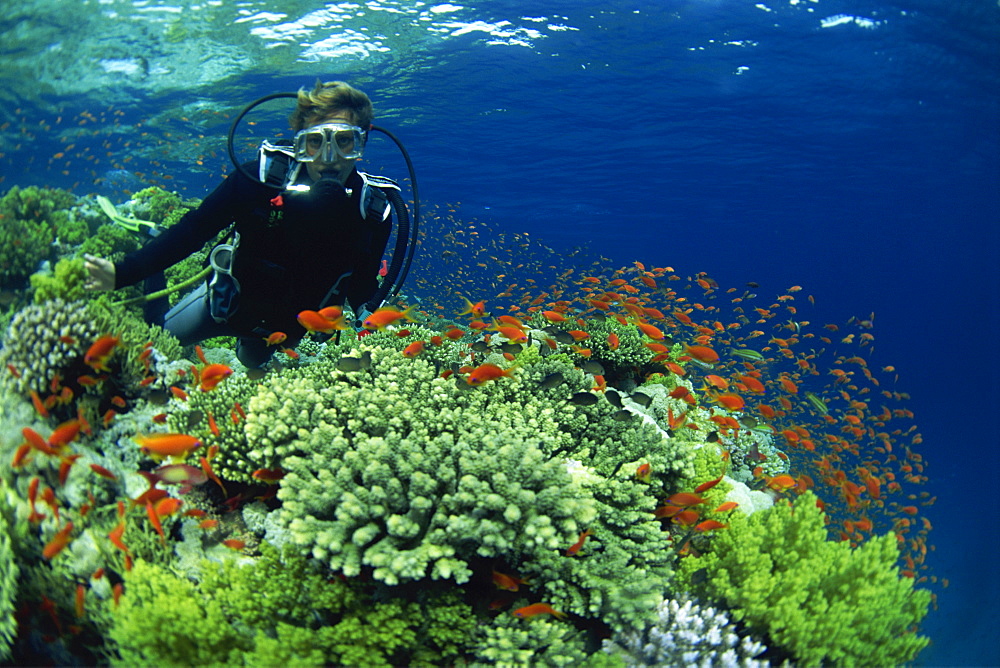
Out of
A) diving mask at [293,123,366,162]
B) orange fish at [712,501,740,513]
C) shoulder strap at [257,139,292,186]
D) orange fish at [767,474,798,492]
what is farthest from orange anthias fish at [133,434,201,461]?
orange fish at [767,474,798,492]

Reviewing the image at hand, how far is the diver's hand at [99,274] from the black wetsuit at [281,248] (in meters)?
0.07

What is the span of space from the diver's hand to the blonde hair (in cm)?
202

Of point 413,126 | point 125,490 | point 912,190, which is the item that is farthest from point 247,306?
point 912,190

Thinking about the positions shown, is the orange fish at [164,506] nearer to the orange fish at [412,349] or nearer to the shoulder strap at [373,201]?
the orange fish at [412,349]

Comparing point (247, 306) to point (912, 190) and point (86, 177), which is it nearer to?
point (912, 190)

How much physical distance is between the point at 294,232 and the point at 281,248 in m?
0.24

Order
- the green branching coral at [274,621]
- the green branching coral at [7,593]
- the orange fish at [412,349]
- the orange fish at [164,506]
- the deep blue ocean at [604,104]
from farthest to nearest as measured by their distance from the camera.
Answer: the deep blue ocean at [604,104]
the orange fish at [412,349]
the orange fish at [164,506]
the green branching coral at [7,593]
the green branching coral at [274,621]

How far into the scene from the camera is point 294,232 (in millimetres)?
4523

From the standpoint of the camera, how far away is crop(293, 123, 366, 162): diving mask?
14.4ft

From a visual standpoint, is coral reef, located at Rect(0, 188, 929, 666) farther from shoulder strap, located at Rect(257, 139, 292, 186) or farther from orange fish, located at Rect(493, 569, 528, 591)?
shoulder strap, located at Rect(257, 139, 292, 186)

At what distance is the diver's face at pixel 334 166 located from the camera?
4457 millimetres

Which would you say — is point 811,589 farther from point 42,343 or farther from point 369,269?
point 42,343

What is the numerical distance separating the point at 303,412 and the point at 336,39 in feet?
62.1

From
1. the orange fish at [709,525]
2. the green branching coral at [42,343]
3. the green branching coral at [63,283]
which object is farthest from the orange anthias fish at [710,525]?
the green branching coral at [63,283]
